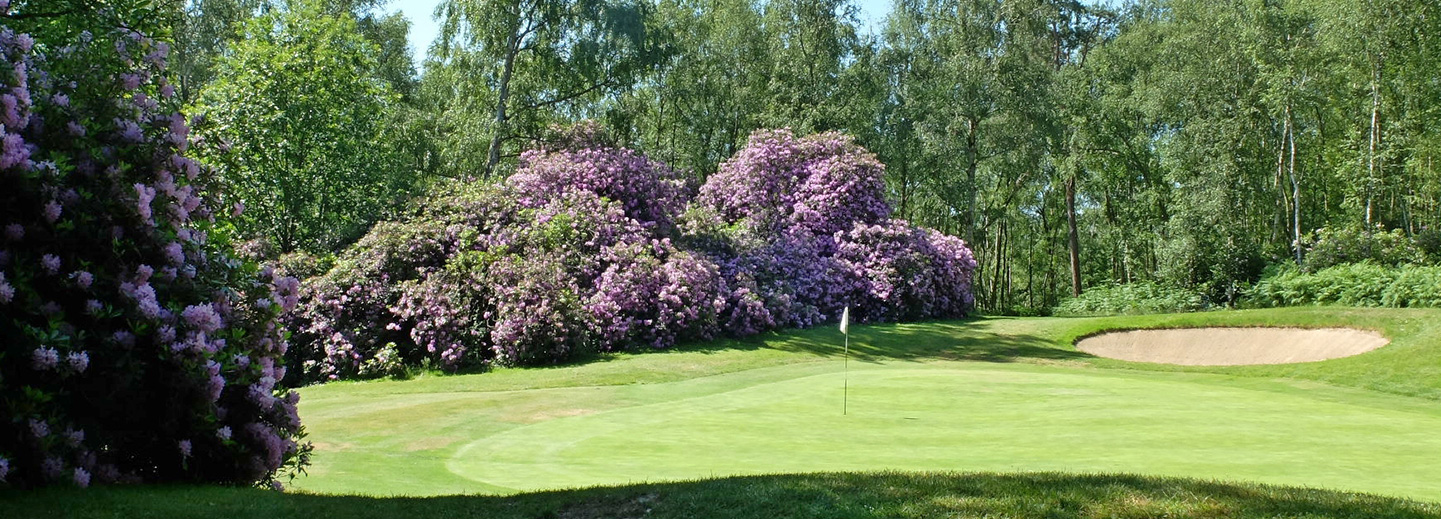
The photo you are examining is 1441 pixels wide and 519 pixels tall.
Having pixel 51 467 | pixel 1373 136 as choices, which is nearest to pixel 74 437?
pixel 51 467

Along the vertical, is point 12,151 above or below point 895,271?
below

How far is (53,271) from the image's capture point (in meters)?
7.04

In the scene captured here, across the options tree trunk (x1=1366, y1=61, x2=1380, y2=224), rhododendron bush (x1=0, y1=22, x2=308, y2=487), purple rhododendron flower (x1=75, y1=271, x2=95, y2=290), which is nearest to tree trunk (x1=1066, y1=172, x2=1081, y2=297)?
tree trunk (x1=1366, y1=61, x2=1380, y2=224)

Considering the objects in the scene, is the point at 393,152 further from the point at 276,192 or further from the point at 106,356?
the point at 106,356

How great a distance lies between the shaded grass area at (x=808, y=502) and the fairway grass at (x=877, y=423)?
4.55ft

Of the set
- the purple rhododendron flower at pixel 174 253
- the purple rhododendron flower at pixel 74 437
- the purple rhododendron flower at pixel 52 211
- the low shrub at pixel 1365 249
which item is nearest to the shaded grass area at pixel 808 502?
the purple rhododendron flower at pixel 74 437

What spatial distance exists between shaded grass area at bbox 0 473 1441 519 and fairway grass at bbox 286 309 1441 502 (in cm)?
139

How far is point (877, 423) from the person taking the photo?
12578mm

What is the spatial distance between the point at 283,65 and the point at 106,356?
20394 mm

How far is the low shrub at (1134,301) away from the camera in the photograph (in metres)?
33.7

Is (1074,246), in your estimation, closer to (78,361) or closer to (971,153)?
(971,153)

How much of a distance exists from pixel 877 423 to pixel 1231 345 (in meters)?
14.8

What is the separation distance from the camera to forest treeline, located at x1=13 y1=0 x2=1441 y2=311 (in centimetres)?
2642

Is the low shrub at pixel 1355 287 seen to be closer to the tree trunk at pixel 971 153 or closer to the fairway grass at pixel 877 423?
the fairway grass at pixel 877 423
